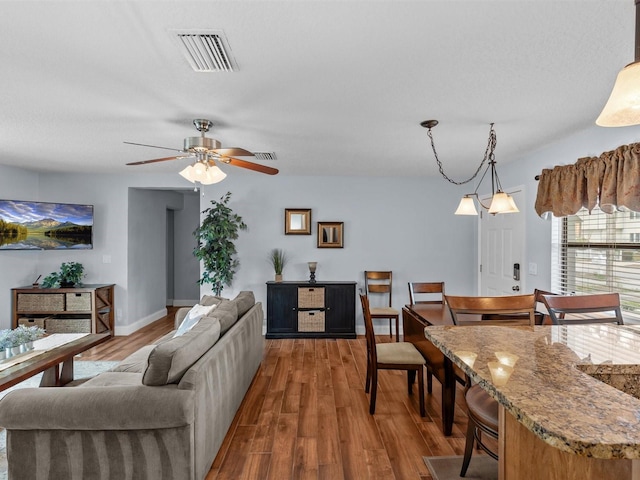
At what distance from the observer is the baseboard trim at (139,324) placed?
5.06 m

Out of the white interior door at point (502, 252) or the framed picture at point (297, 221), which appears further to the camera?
the framed picture at point (297, 221)

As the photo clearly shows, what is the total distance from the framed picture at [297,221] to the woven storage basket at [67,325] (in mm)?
2971

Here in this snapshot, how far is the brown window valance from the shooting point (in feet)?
8.23

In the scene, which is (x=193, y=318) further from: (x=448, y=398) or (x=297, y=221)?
(x=297, y=221)

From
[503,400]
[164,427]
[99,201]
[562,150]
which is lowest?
[164,427]

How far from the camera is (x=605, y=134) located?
2855 millimetres

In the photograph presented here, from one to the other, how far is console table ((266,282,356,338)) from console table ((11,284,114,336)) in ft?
7.76

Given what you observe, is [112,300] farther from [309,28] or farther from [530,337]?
[530,337]

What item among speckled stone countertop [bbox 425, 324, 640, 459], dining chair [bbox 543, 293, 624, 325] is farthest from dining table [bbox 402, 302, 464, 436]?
speckled stone countertop [bbox 425, 324, 640, 459]

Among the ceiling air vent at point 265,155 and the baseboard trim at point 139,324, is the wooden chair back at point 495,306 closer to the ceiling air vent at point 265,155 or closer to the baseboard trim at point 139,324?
the ceiling air vent at point 265,155

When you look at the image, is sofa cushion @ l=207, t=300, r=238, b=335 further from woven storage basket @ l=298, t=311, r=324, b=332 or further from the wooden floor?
woven storage basket @ l=298, t=311, r=324, b=332

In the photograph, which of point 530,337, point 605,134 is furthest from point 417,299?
point 530,337

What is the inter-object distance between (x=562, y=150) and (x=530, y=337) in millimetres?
2769

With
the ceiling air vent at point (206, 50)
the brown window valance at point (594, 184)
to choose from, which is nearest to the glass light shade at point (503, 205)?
the brown window valance at point (594, 184)
